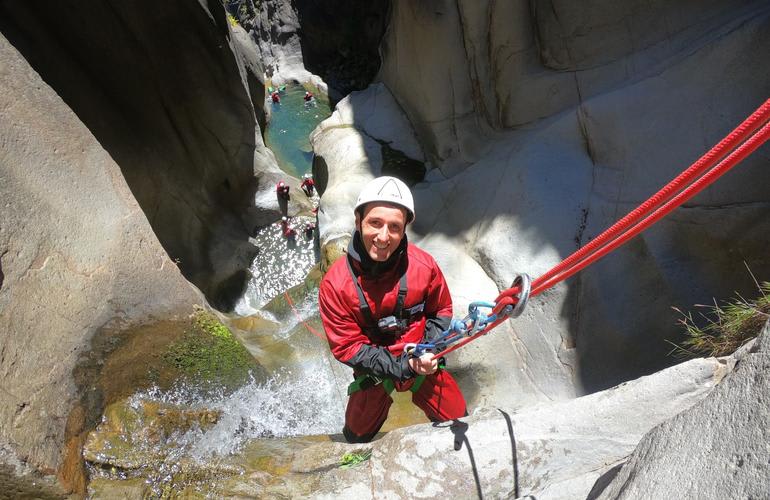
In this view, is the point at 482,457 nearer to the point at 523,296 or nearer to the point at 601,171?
the point at 523,296

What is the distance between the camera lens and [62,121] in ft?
11.5

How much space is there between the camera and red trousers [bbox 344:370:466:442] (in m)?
3.21

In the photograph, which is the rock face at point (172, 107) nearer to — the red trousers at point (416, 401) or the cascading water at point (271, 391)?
the cascading water at point (271, 391)

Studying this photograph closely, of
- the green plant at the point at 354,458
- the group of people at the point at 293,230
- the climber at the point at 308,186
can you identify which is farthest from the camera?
the climber at the point at 308,186

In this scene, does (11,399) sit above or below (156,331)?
above

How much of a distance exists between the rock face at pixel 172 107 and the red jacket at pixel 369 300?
3.32 m

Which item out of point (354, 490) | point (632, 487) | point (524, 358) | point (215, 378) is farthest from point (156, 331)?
point (632, 487)

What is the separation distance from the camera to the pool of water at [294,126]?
1103cm

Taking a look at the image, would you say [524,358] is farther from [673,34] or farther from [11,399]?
[11,399]

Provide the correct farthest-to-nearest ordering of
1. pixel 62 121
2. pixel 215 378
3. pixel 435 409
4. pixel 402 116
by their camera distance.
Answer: pixel 402 116
pixel 215 378
pixel 62 121
pixel 435 409

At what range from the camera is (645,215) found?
160 cm

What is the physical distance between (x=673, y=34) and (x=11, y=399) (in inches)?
209

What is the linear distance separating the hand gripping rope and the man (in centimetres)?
38

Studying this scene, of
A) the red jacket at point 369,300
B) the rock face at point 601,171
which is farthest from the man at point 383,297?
the rock face at point 601,171
